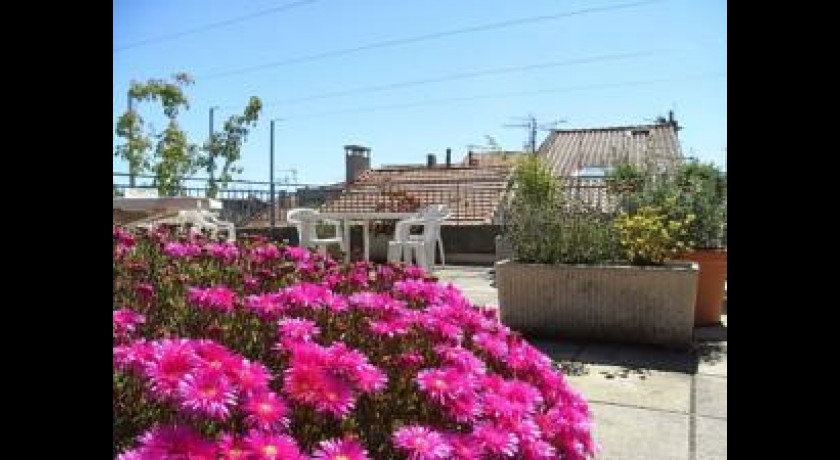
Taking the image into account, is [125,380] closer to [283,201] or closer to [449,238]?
[449,238]

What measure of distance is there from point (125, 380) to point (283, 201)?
1392 cm

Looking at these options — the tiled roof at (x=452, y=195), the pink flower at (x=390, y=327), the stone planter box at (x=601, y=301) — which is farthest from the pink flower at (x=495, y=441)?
the tiled roof at (x=452, y=195)

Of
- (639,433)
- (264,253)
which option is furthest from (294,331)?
→ (639,433)

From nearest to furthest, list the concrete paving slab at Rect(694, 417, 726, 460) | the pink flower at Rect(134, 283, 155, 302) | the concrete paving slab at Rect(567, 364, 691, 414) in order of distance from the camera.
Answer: the pink flower at Rect(134, 283, 155, 302), the concrete paving slab at Rect(694, 417, 726, 460), the concrete paving slab at Rect(567, 364, 691, 414)

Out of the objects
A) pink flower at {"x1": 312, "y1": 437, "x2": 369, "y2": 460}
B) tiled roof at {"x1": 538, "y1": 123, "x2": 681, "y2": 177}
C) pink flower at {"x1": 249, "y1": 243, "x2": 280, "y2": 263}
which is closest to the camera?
pink flower at {"x1": 312, "y1": 437, "x2": 369, "y2": 460}

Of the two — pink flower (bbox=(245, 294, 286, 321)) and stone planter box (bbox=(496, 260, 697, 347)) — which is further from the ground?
pink flower (bbox=(245, 294, 286, 321))

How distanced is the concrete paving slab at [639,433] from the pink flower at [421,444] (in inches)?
68.1

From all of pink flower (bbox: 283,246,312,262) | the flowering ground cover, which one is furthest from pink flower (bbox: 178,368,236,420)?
pink flower (bbox: 283,246,312,262)

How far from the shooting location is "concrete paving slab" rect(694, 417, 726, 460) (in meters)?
2.72

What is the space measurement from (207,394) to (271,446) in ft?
0.37

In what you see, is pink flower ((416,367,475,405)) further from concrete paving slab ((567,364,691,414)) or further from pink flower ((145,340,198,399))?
concrete paving slab ((567,364,691,414))

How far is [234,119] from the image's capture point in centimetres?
2141
